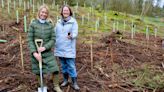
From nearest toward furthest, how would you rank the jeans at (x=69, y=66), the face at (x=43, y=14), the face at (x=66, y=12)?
the face at (x=43, y=14) → the face at (x=66, y=12) → the jeans at (x=69, y=66)

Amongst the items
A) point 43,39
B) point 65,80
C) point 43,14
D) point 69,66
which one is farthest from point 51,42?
point 65,80

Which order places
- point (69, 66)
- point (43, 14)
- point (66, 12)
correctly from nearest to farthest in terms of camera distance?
1. point (43, 14)
2. point (66, 12)
3. point (69, 66)

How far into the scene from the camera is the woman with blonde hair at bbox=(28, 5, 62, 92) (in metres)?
4.20

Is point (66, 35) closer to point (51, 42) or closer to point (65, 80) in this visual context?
point (51, 42)

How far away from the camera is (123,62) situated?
19.9 feet

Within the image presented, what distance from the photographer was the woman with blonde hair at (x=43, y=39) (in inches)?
165

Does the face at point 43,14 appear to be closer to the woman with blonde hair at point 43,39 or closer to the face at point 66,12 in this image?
the woman with blonde hair at point 43,39

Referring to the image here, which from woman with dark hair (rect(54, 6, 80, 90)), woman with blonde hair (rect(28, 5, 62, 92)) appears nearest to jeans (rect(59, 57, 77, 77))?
woman with dark hair (rect(54, 6, 80, 90))

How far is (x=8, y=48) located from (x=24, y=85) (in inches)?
82.9

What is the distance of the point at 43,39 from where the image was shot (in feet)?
14.0

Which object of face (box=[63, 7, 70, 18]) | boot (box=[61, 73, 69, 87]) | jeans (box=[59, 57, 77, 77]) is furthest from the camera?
boot (box=[61, 73, 69, 87])

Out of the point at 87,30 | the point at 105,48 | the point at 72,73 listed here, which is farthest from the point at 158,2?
the point at 72,73

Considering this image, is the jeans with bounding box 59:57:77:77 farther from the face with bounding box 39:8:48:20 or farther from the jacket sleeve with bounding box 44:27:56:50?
the face with bounding box 39:8:48:20

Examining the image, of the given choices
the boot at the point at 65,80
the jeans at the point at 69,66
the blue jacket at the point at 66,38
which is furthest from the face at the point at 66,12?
the boot at the point at 65,80
